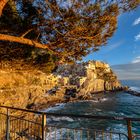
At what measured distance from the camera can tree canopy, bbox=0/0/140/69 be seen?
639 cm

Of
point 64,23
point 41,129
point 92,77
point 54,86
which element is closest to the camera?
point 41,129

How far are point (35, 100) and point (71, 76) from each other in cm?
4419

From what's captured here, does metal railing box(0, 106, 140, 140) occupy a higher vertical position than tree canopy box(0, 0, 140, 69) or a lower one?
lower

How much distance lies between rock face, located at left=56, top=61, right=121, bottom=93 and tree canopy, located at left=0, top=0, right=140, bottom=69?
211ft

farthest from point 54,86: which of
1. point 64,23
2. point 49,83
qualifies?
point 64,23

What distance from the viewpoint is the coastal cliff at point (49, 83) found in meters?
21.8

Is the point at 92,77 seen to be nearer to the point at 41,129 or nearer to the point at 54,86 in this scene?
the point at 54,86

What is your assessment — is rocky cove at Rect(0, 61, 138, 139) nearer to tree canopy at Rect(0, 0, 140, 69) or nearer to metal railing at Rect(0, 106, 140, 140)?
tree canopy at Rect(0, 0, 140, 69)

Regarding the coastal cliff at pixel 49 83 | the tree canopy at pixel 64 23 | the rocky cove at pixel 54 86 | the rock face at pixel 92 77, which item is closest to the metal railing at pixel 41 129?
the tree canopy at pixel 64 23

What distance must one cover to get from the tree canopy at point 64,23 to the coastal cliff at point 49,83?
2.34 m

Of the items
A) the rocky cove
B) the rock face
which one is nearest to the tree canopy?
the rocky cove

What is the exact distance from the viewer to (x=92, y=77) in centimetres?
9112

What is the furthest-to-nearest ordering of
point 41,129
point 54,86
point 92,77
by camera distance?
point 92,77 < point 54,86 < point 41,129

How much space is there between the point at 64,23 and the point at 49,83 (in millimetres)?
59108
